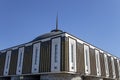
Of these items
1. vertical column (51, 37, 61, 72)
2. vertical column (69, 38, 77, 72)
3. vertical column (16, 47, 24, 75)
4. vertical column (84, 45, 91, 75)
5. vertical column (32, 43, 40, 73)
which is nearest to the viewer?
vertical column (51, 37, 61, 72)

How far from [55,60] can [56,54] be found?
84 centimetres

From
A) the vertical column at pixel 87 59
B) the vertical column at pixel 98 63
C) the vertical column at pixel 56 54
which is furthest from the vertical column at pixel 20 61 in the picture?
the vertical column at pixel 98 63

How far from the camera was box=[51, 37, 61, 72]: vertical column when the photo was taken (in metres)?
19.5

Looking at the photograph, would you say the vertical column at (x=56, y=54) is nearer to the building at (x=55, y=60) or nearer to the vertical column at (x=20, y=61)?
the building at (x=55, y=60)

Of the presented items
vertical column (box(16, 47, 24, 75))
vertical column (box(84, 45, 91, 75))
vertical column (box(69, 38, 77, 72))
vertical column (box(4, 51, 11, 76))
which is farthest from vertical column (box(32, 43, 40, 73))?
vertical column (box(84, 45, 91, 75))

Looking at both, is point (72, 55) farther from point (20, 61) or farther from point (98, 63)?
point (20, 61)

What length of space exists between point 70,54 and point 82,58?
10.6 feet

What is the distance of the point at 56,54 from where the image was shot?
20203mm

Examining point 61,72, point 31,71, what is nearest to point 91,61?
point 61,72

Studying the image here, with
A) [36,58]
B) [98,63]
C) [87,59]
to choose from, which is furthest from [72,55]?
[98,63]

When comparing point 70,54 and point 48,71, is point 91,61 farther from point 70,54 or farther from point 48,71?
point 48,71

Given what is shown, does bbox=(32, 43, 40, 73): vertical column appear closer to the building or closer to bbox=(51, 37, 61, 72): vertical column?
the building

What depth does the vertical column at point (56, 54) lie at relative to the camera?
19.5 m

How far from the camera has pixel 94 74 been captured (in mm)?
24609
